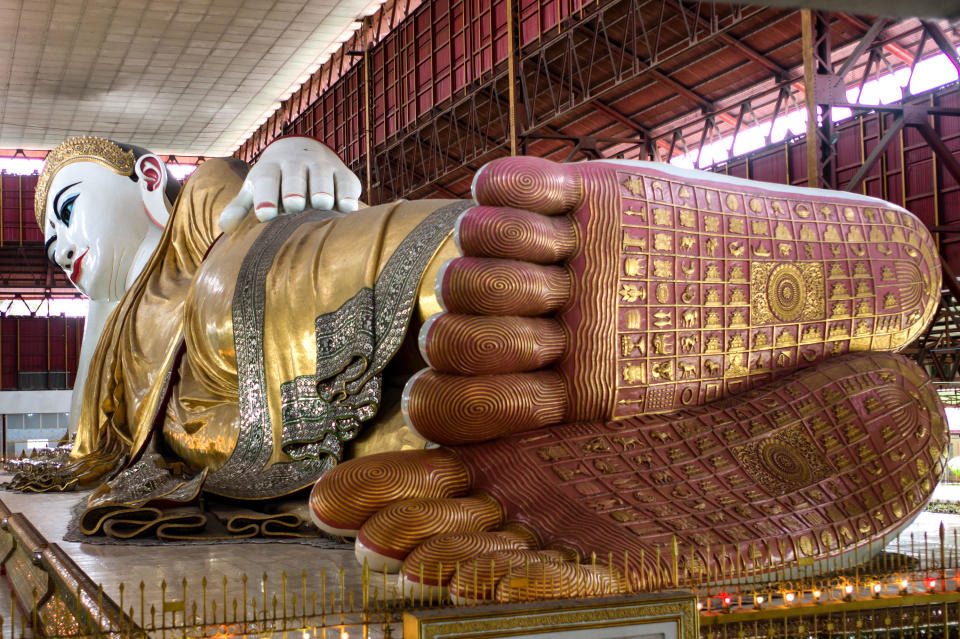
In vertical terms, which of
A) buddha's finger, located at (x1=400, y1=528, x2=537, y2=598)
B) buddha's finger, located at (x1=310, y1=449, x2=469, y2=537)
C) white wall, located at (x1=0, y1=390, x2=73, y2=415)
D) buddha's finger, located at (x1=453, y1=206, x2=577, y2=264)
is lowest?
buddha's finger, located at (x1=400, y1=528, x2=537, y2=598)

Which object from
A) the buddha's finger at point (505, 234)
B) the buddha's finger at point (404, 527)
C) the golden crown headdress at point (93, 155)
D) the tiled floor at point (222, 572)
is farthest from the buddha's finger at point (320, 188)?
the golden crown headdress at point (93, 155)

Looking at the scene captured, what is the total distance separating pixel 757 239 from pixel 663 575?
50.8 inches

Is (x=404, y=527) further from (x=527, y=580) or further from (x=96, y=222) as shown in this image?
(x=96, y=222)

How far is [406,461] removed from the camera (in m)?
2.89

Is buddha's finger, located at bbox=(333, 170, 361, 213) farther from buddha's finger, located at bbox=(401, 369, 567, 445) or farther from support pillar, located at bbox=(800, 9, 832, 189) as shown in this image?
support pillar, located at bbox=(800, 9, 832, 189)

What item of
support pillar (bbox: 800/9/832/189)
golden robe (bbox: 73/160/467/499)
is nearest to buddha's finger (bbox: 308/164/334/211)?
golden robe (bbox: 73/160/467/499)

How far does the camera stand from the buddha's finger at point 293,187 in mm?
4562

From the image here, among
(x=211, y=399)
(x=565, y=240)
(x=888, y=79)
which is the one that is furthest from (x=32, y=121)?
(x=565, y=240)

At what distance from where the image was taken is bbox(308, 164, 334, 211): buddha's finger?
462 centimetres

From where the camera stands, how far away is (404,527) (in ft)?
8.64

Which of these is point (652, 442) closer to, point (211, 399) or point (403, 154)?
point (211, 399)

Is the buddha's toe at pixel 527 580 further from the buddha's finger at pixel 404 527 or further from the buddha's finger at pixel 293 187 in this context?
the buddha's finger at pixel 293 187

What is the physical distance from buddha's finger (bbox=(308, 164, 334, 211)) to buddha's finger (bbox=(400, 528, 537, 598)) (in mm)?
2362

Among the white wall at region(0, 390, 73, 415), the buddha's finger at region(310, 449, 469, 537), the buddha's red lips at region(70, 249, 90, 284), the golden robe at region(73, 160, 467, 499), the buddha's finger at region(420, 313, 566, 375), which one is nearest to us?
the buddha's finger at region(310, 449, 469, 537)
